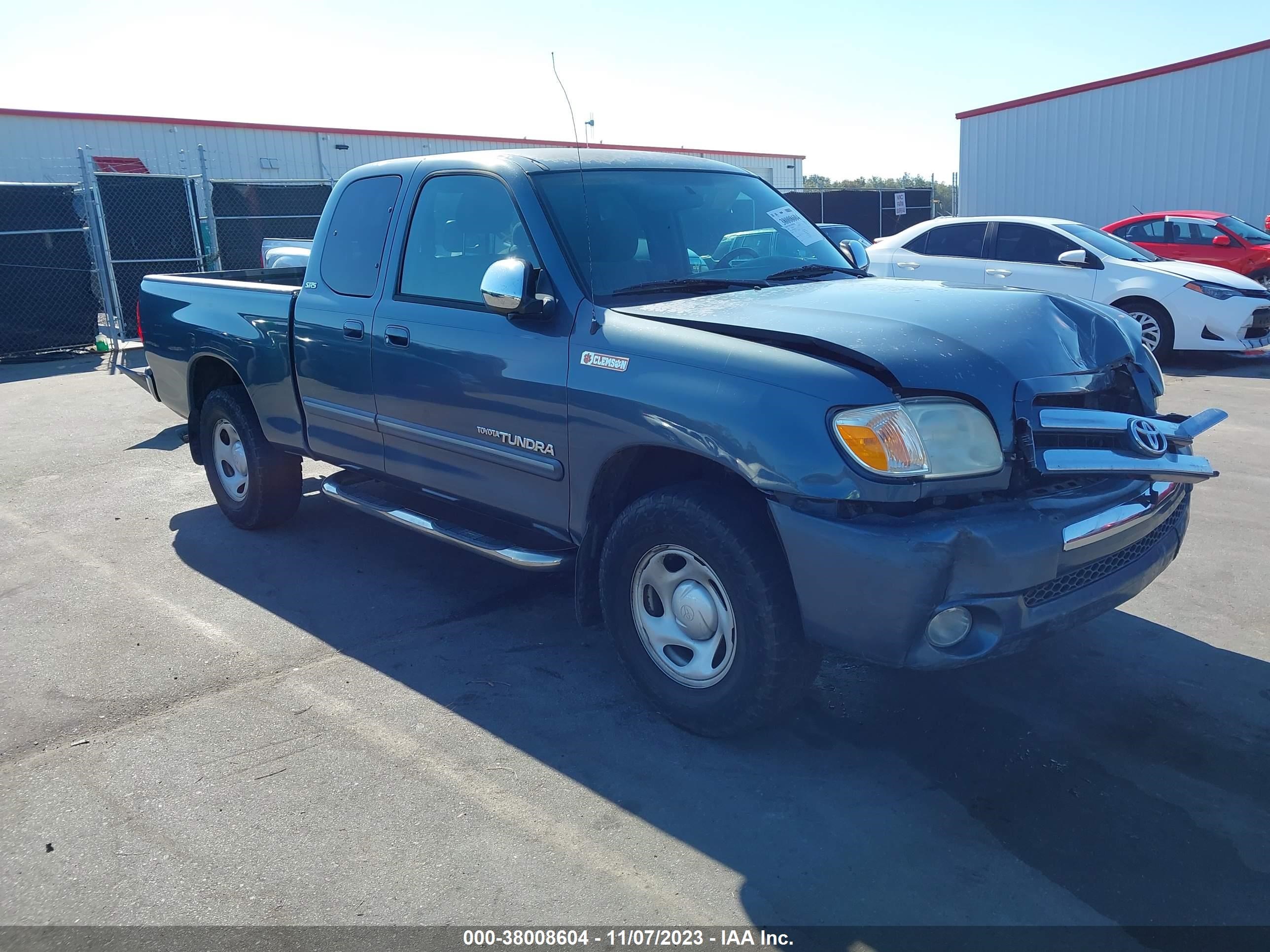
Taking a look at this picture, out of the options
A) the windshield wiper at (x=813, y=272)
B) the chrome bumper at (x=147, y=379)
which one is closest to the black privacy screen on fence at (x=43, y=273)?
the chrome bumper at (x=147, y=379)

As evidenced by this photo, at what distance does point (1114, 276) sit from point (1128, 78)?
13.8 m

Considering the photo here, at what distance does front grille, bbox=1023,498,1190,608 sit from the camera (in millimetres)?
3199

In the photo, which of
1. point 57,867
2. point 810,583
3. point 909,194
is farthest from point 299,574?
point 909,194

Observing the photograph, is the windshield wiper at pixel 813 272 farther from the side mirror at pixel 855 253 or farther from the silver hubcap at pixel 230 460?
the silver hubcap at pixel 230 460

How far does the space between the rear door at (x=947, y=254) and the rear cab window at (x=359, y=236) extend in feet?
26.3

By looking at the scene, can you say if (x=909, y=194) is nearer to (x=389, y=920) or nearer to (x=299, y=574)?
(x=299, y=574)

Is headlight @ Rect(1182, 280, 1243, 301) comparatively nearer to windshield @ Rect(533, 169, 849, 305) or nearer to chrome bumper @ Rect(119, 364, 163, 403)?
windshield @ Rect(533, 169, 849, 305)

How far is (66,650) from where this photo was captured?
4488 mm

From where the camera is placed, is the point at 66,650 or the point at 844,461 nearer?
the point at 844,461

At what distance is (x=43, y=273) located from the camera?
47.4ft

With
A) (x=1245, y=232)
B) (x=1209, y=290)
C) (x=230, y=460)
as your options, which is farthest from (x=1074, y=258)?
(x=230, y=460)

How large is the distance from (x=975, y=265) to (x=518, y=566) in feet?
29.5

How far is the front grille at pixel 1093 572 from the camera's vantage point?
320 centimetres

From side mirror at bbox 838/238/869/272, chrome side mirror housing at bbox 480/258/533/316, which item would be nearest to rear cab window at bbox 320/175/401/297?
chrome side mirror housing at bbox 480/258/533/316
